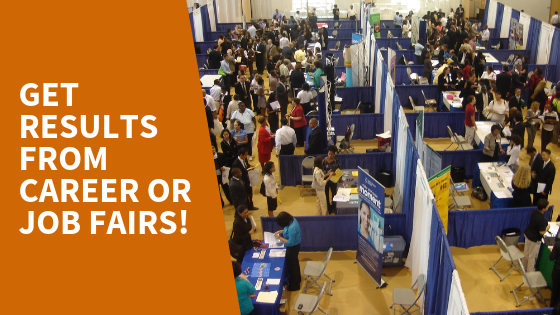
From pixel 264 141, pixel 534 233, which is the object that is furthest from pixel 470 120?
pixel 264 141

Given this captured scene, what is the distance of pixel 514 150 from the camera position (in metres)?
7.14

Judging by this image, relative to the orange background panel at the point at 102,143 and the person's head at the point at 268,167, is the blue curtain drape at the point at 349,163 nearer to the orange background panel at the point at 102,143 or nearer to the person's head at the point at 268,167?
the person's head at the point at 268,167

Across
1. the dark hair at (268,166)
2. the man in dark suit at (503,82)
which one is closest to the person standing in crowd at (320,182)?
the dark hair at (268,166)

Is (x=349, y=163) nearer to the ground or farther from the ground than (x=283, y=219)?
nearer to the ground

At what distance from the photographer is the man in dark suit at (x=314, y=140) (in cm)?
804

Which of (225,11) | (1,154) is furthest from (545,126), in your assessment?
(225,11)

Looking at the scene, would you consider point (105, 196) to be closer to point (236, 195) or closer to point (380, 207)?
point (236, 195)

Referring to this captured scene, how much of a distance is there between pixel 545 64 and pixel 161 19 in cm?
1196

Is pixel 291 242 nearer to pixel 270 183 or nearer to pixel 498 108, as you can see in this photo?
pixel 270 183

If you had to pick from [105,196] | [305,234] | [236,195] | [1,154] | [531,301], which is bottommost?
[531,301]

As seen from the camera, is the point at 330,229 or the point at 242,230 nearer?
the point at 242,230

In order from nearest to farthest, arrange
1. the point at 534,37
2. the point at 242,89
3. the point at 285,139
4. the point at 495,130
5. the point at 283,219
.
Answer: the point at 283,219, the point at 495,130, the point at 285,139, the point at 242,89, the point at 534,37

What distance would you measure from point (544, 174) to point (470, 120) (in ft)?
7.46

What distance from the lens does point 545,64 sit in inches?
515
